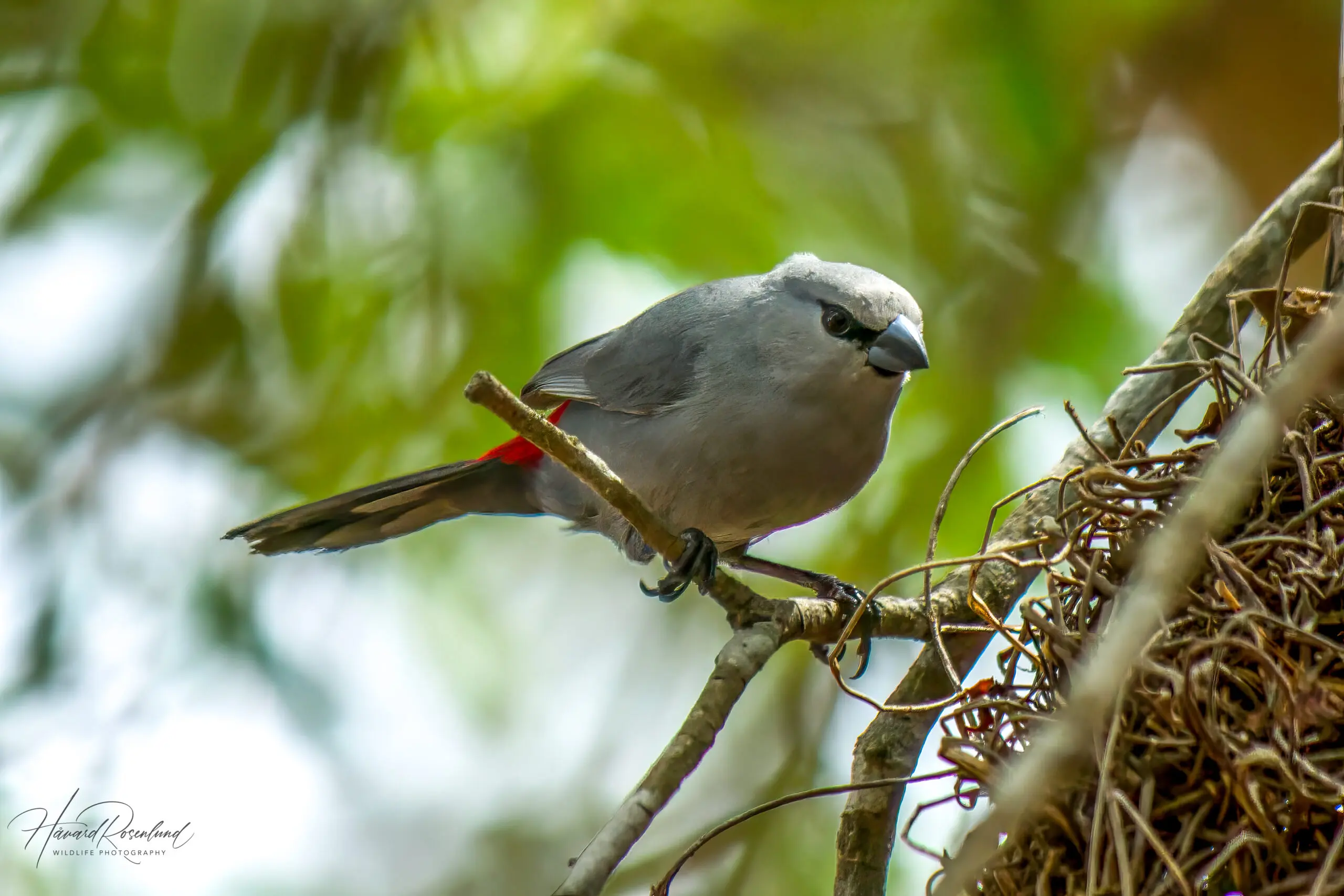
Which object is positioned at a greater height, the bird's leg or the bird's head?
the bird's head

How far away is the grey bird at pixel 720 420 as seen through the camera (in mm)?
3410

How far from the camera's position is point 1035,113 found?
4.12 metres

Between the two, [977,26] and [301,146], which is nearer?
[977,26]

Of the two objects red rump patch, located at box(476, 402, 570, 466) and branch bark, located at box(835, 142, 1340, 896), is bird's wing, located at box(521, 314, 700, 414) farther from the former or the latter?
branch bark, located at box(835, 142, 1340, 896)

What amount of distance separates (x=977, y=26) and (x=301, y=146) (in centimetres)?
267

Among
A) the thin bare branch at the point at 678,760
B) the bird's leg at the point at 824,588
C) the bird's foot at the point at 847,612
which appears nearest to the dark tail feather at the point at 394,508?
the bird's leg at the point at 824,588

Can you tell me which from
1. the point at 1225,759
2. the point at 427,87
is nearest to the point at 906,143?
the point at 427,87

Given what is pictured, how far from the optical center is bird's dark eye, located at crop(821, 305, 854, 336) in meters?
3.46

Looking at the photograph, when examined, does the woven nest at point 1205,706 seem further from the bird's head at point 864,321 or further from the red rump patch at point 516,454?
the red rump patch at point 516,454

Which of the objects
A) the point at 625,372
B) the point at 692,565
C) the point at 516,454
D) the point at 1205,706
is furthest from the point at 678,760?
the point at 516,454

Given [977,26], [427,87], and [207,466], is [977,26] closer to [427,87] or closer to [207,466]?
[427,87]

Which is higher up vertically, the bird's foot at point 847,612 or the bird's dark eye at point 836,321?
the bird's dark eye at point 836,321

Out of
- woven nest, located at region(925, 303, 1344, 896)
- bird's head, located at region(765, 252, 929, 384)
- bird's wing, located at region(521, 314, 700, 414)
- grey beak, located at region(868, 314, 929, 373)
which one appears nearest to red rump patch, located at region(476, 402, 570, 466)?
bird's wing, located at region(521, 314, 700, 414)

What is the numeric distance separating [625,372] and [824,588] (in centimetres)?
98
